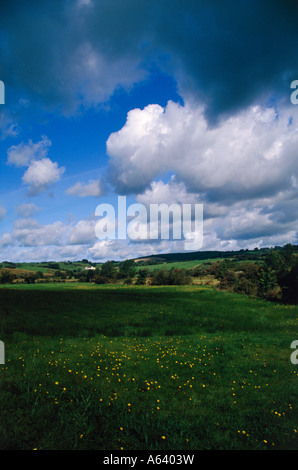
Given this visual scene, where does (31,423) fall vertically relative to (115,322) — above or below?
above

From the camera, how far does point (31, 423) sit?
239 inches

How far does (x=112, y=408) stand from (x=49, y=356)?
223 inches

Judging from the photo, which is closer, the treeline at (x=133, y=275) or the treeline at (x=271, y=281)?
the treeline at (x=271, y=281)

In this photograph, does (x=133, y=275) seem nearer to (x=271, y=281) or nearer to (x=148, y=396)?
(x=271, y=281)

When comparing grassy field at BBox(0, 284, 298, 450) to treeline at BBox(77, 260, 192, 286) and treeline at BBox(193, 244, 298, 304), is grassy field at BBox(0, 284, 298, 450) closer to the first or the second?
treeline at BBox(193, 244, 298, 304)

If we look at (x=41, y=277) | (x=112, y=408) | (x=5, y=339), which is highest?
(x=112, y=408)

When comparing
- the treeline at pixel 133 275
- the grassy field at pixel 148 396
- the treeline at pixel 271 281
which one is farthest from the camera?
the treeline at pixel 133 275

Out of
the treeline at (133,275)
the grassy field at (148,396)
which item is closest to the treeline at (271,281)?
the treeline at (133,275)

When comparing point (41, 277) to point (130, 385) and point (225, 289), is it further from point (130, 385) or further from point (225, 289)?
point (130, 385)

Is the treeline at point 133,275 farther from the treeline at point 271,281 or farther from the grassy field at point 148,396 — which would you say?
the grassy field at point 148,396

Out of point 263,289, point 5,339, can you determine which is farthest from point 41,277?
point 5,339

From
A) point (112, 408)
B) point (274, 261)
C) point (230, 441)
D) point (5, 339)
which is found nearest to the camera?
point (230, 441)

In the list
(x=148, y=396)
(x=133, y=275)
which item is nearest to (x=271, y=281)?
(x=148, y=396)

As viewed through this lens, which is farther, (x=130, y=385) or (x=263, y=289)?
(x=263, y=289)
